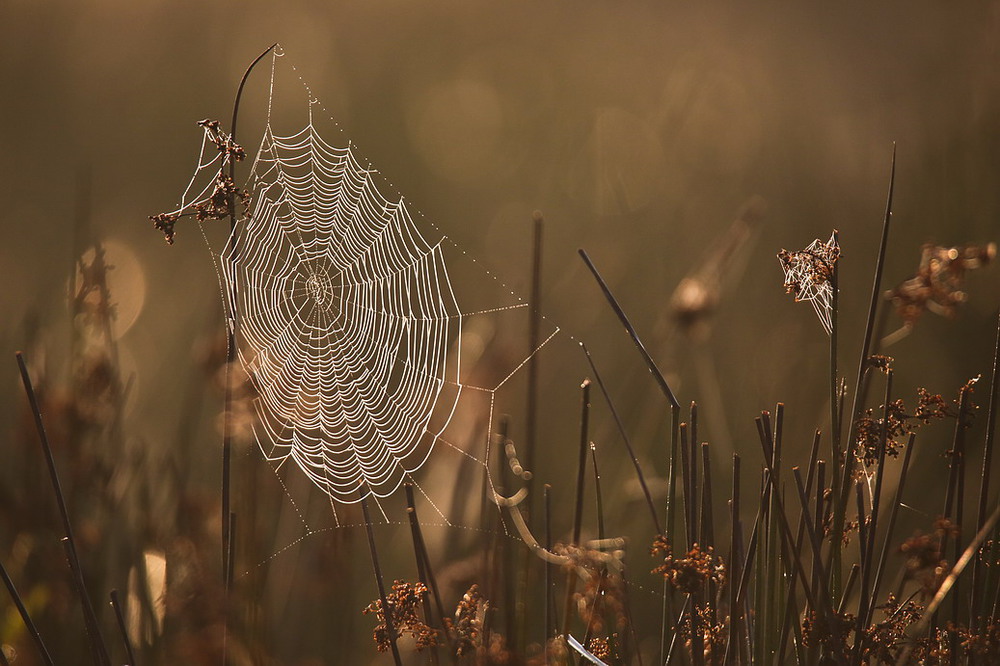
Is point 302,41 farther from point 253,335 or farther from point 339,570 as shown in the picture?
point 339,570

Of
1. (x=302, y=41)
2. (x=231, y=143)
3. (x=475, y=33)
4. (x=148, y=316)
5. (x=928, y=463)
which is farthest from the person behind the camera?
(x=475, y=33)

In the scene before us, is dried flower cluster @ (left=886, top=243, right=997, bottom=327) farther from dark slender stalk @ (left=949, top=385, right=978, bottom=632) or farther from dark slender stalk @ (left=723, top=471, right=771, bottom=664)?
dark slender stalk @ (left=723, top=471, right=771, bottom=664)

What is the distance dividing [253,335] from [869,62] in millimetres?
4533

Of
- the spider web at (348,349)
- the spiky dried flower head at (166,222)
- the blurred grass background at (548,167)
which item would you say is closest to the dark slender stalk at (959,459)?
the blurred grass background at (548,167)

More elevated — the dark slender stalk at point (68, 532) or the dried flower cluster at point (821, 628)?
the dark slender stalk at point (68, 532)

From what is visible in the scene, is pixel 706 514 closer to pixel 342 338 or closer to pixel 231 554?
pixel 231 554

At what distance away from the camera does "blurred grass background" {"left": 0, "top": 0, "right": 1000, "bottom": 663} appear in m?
3.26

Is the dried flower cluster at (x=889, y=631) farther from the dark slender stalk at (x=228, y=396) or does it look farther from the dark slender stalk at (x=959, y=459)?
the dark slender stalk at (x=228, y=396)

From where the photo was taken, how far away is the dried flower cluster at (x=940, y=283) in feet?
4.49

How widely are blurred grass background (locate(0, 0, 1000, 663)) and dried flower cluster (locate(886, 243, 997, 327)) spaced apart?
1.10 metres

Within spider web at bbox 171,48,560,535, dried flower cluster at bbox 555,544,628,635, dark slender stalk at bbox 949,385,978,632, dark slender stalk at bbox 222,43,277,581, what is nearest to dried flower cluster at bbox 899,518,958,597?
dark slender stalk at bbox 949,385,978,632

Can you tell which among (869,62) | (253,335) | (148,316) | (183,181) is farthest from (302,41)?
(253,335)

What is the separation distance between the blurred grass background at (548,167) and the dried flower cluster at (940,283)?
3.62 feet

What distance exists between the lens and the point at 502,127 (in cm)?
711
